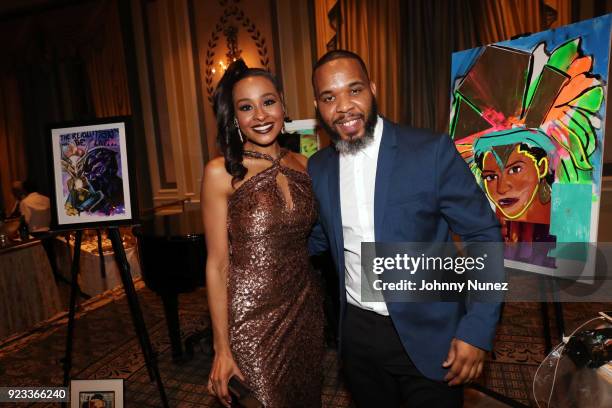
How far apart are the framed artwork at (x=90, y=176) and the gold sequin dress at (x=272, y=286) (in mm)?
1062

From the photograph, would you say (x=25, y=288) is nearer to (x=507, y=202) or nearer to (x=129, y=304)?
(x=129, y=304)

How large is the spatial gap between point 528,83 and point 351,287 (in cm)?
Answer: 156

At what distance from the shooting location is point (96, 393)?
1.87m

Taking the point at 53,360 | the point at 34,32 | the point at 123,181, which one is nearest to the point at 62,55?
the point at 34,32

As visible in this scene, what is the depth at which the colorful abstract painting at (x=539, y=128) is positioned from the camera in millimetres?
2037

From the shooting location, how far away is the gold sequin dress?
5.82ft

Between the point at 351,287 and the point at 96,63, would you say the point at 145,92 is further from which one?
the point at 351,287

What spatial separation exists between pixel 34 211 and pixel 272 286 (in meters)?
5.86

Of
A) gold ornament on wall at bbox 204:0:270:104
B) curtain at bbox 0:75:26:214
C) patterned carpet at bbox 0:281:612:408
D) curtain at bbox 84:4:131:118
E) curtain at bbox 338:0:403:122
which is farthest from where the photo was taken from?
curtain at bbox 0:75:26:214

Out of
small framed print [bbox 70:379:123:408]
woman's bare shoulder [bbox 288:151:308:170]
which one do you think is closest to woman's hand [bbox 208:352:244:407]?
small framed print [bbox 70:379:123:408]

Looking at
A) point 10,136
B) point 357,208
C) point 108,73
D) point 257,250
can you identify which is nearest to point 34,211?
point 108,73

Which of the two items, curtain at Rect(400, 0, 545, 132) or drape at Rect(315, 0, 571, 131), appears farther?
drape at Rect(315, 0, 571, 131)

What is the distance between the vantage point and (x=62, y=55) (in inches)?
304

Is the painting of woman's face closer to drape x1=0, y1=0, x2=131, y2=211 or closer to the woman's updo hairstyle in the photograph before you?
the woman's updo hairstyle
